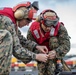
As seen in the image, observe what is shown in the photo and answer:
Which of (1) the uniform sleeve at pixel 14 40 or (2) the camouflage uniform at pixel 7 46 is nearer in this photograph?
(2) the camouflage uniform at pixel 7 46

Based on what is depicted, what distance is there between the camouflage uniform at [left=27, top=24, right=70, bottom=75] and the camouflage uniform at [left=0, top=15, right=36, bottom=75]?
1557 mm

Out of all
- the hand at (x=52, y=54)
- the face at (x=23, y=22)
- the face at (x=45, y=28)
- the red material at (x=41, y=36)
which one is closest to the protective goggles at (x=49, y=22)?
the face at (x=45, y=28)

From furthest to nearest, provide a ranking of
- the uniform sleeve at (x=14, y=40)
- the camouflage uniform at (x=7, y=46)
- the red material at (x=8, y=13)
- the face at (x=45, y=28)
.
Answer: the face at (x=45, y=28) < the red material at (x=8, y=13) < the uniform sleeve at (x=14, y=40) < the camouflage uniform at (x=7, y=46)

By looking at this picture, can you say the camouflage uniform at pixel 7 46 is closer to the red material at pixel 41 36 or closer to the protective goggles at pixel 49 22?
the protective goggles at pixel 49 22

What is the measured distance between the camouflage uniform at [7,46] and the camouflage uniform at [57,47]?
1.56 meters

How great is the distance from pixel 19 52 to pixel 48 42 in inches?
71.4

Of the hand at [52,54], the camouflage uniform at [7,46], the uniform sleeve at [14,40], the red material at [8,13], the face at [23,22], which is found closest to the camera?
the camouflage uniform at [7,46]

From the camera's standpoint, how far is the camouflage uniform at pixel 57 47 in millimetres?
5781

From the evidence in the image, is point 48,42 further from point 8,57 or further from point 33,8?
point 8,57

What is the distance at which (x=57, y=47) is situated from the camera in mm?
5836

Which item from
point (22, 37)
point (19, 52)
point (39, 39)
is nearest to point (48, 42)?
point (39, 39)

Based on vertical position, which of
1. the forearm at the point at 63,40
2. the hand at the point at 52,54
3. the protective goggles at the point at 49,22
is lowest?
the hand at the point at 52,54

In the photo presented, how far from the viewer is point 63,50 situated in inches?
232

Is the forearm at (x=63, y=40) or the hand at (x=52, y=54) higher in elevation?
the forearm at (x=63, y=40)
